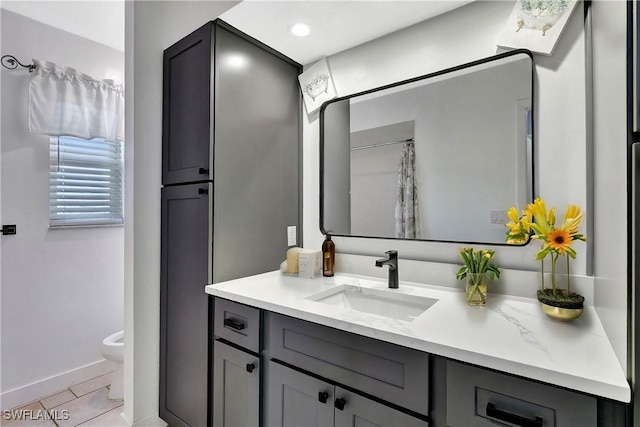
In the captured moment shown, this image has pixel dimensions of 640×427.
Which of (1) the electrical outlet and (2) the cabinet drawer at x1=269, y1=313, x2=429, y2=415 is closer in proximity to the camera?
(2) the cabinet drawer at x1=269, y1=313, x2=429, y2=415

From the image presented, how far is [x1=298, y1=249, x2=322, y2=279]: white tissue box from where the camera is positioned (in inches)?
63.8

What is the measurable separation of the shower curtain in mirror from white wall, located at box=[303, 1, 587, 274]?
67 mm

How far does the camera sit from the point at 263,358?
4.13 ft

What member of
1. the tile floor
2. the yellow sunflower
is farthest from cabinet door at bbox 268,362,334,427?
the tile floor

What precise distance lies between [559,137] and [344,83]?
1.06 m

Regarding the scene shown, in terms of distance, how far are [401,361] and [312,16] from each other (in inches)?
58.9

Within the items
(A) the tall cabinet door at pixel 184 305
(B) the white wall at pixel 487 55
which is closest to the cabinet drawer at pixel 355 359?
(A) the tall cabinet door at pixel 184 305

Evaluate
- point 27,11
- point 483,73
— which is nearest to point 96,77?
point 27,11

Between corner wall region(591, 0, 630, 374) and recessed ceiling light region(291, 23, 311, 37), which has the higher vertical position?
recessed ceiling light region(291, 23, 311, 37)

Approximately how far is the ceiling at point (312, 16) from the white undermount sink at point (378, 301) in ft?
4.12

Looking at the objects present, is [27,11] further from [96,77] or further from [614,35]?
[614,35]

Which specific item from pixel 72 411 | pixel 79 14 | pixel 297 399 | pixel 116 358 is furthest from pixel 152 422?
pixel 79 14

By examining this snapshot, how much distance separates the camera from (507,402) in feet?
2.50

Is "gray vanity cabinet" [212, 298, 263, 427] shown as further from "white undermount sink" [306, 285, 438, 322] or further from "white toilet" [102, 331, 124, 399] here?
"white toilet" [102, 331, 124, 399]
